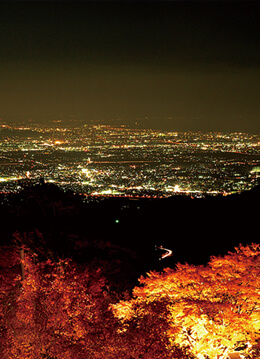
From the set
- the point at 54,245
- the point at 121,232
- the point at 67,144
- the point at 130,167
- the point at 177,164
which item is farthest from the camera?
the point at 67,144

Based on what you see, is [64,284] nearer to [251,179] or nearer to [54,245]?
[54,245]

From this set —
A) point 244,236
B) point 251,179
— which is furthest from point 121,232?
point 251,179

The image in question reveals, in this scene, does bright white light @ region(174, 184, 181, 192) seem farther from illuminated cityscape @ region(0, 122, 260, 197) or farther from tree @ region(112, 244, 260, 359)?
tree @ region(112, 244, 260, 359)

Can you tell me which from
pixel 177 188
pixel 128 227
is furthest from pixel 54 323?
pixel 177 188

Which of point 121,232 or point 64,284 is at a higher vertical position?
point 64,284

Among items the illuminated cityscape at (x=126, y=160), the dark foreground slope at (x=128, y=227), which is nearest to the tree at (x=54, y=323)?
the dark foreground slope at (x=128, y=227)

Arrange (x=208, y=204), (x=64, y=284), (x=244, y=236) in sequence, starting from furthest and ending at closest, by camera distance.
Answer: (x=208, y=204)
(x=244, y=236)
(x=64, y=284)

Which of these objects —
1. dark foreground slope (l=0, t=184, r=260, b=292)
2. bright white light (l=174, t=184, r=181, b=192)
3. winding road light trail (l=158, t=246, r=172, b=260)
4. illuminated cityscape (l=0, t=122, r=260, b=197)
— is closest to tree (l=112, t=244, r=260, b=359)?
dark foreground slope (l=0, t=184, r=260, b=292)
